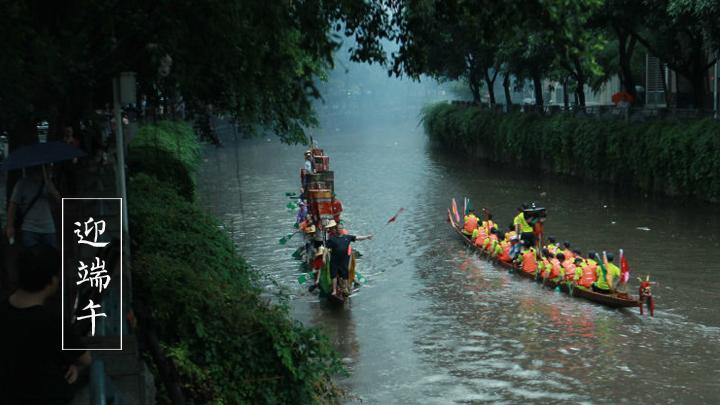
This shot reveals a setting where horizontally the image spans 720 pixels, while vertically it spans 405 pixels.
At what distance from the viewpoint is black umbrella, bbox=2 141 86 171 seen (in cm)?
1064

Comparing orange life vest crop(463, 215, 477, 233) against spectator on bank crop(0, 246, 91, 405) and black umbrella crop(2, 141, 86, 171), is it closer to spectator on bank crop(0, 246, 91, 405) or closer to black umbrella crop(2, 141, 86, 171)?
black umbrella crop(2, 141, 86, 171)

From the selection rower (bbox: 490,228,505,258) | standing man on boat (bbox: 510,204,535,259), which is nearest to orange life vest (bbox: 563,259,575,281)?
standing man on boat (bbox: 510,204,535,259)

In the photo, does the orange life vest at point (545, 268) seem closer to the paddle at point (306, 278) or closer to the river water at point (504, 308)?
the river water at point (504, 308)

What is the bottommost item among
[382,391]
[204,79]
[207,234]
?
[382,391]

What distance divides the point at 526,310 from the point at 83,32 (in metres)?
11.0

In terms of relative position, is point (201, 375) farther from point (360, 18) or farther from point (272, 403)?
point (360, 18)

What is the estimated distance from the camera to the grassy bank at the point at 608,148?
99.3ft

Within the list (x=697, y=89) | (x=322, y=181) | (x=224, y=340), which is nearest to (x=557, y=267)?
(x=322, y=181)

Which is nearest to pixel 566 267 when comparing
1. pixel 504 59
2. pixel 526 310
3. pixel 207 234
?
pixel 526 310

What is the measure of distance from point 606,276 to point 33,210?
12226mm

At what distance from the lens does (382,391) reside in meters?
14.8

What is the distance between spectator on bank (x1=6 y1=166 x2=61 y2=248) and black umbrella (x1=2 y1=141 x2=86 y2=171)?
267 mm

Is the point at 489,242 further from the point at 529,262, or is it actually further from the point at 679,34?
the point at 679,34

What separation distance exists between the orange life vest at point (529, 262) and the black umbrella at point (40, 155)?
516 inches
